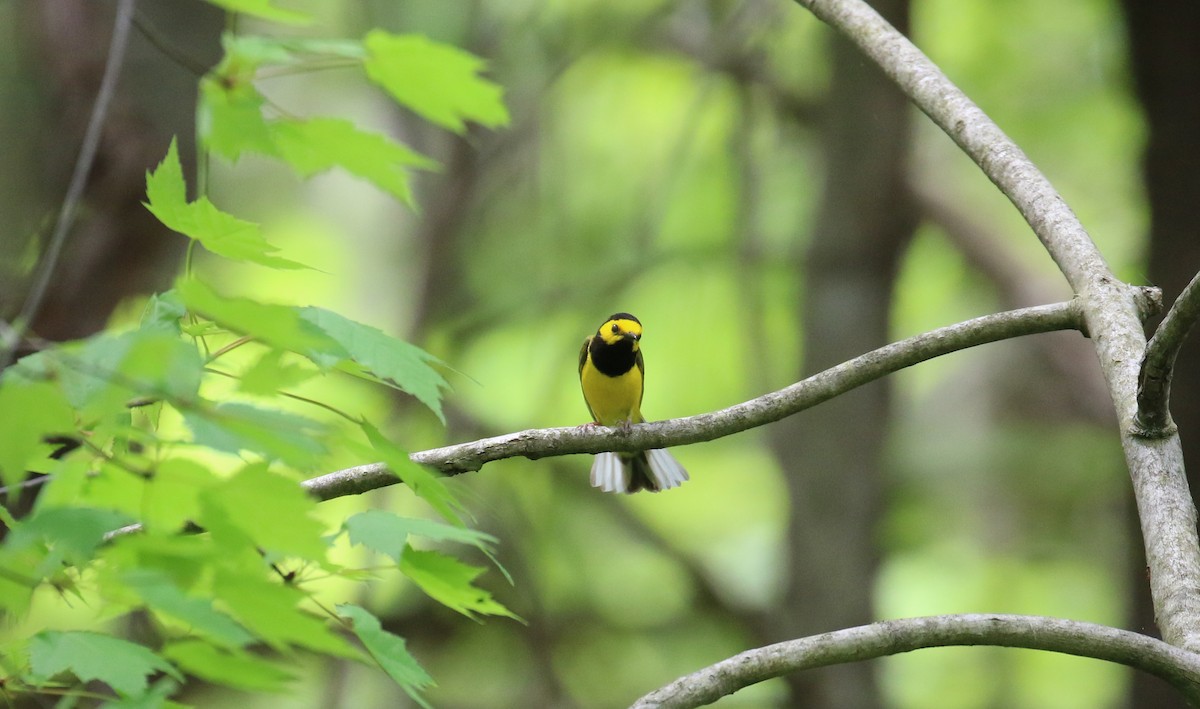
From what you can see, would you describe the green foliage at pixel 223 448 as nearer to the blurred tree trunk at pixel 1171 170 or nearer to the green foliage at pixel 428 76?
the green foliage at pixel 428 76

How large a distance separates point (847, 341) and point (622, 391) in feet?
5.43

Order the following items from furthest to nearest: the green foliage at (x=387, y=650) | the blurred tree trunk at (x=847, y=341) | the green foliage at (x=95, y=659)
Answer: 1. the blurred tree trunk at (x=847, y=341)
2. the green foliage at (x=387, y=650)
3. the green foliage at (x=95, y=659)

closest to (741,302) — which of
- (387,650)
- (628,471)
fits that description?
(628,471)

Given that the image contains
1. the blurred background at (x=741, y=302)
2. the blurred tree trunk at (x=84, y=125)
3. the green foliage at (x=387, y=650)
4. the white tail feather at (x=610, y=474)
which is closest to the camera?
the green foliage at (x=387, y=650)

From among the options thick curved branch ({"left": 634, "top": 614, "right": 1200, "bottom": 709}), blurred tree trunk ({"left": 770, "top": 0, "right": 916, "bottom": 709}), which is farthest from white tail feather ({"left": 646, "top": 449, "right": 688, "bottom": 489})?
thick curved branch ({"left": 634, "top": 614, "right": 1200, "bottom": 709})

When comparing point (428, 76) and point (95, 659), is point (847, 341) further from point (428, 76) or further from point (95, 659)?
point (95, 659)

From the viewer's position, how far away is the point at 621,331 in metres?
5.29

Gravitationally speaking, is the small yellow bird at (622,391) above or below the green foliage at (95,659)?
above

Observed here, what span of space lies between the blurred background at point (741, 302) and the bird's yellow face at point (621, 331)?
64.4 inches

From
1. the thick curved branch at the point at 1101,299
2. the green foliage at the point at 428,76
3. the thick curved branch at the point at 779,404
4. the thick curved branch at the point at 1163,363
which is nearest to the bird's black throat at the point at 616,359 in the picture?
the thick curved branch at the point at 1101,299

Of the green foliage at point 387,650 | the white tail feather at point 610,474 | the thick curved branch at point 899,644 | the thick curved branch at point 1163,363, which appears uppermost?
the white tail feather at point 610,474

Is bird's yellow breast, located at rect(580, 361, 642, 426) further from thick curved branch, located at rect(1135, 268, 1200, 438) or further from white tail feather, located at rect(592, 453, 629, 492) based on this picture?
thick curved branch, located at rect(1135, 268, 1200, 438)

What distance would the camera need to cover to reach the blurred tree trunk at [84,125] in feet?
18.5

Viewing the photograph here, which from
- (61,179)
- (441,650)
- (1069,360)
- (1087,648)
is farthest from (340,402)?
(1087,648)
